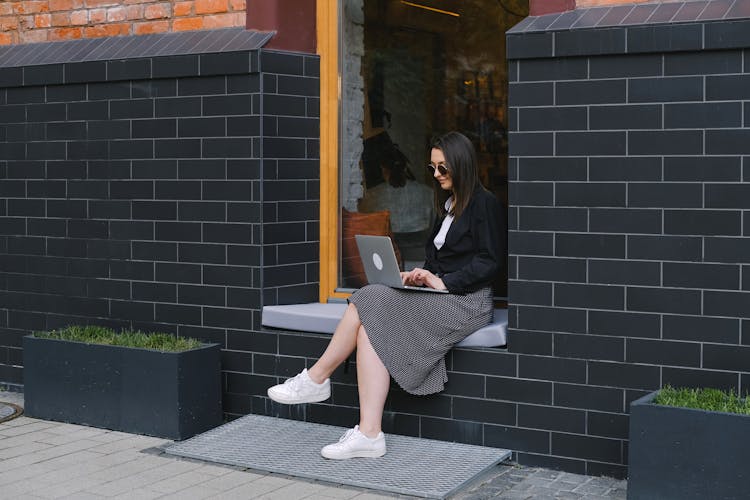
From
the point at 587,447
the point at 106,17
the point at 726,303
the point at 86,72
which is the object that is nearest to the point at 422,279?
the point at 587,447

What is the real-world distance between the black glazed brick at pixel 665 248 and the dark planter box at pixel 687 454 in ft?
2.38

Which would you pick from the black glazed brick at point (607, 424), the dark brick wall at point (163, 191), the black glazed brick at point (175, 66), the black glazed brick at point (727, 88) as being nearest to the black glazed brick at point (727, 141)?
the black glazed brick at point (727, 88)

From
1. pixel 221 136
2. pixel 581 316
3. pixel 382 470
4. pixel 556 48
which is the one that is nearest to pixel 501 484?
pixel 382 470

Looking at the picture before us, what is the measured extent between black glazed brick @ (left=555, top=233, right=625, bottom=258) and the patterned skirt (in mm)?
501

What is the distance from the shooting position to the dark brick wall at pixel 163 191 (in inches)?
237

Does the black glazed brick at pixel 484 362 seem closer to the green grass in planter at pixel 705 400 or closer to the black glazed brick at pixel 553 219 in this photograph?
the black glazed brick at pixel 553 219

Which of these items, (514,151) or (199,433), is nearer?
(514,151)

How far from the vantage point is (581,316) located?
505 cm

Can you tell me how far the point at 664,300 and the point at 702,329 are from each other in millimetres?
205

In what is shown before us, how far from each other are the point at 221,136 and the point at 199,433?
162 cm

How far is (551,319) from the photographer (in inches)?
202

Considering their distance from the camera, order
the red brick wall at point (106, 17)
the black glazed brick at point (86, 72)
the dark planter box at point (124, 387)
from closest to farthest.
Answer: the dark planter box at point (124, 387)
the red brick wall at point (106, 17)
the black glazed brick at point (86, 72)

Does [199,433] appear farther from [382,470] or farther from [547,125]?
[547,125]

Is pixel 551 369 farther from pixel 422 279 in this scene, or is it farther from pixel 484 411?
pixel 422 279
